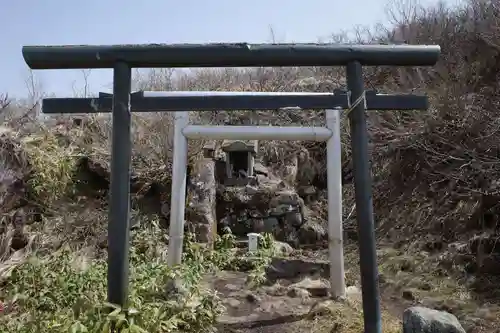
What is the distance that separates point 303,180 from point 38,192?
5697mm

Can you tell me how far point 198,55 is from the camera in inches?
115

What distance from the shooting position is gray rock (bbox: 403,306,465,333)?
2.97 m

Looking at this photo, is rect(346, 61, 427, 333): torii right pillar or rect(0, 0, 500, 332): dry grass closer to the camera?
rect(346, 61, 427, 333): torii right pillar

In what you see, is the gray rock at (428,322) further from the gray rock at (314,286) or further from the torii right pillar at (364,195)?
the gray rock at (314,286)

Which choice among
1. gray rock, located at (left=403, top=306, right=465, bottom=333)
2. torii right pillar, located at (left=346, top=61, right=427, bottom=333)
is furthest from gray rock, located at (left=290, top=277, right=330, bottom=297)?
torii right pillar, located at (left=346, top=61, right=427, bottom=333)

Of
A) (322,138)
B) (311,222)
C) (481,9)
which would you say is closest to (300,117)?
(311,222)

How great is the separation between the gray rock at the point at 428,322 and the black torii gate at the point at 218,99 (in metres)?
0.39

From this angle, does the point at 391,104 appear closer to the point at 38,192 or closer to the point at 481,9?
the point at 38,192

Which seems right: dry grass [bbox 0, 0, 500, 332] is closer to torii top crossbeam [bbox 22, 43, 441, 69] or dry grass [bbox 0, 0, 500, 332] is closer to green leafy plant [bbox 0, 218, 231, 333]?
green leafy plant [bbox 0, 218, 231, 333]

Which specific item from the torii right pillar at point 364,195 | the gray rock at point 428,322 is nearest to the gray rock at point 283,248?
the gray rock at point 428,322

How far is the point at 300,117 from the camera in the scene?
1047cm

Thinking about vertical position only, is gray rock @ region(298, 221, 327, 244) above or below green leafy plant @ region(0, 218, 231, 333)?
A: above

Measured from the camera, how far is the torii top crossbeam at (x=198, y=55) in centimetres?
291

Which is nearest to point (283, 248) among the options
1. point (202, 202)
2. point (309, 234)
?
point (309, 234)
